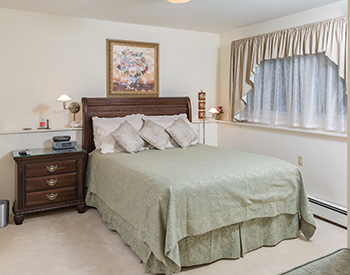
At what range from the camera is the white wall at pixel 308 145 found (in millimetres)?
3617

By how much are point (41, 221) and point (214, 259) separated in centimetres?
210

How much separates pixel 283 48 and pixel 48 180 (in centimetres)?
337

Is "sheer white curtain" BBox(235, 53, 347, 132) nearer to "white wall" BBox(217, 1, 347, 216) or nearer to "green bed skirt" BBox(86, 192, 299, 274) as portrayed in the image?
"white wall" BBox(217, 1, 347, 216)

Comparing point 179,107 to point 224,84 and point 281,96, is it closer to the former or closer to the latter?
point 224,84

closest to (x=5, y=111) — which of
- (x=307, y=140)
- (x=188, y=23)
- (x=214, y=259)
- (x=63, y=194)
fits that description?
(x=63, y=194)

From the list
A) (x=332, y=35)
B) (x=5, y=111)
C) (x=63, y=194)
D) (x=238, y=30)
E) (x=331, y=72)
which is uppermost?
(x=238, y=30)

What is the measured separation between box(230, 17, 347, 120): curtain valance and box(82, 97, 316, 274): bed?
4.91 ft

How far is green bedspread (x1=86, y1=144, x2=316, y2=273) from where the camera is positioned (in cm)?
240

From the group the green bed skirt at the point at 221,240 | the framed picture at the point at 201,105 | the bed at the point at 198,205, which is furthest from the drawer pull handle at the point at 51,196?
the framed picture at the point at 201,105

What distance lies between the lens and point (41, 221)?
364 cm

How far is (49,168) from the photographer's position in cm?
369

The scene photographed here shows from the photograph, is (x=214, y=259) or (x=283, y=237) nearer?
(x=214, y=259)

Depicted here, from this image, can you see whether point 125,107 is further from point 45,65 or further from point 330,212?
point 330,212

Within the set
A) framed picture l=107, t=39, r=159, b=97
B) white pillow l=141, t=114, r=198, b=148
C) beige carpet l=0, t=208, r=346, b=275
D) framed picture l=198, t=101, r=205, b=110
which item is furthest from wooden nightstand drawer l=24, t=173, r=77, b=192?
framed picture l=198, t=101, r=205, b=110
